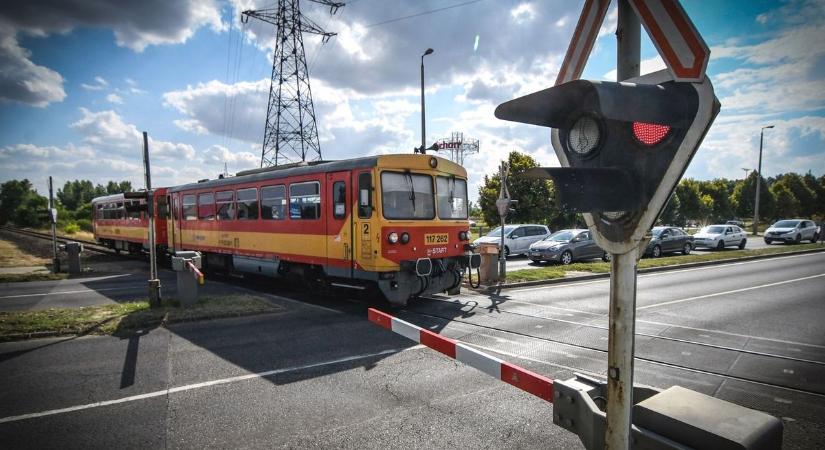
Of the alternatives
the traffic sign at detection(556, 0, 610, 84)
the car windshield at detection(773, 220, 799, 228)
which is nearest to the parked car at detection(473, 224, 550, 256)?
the traffic sign at detection(556, 0, 610, 84)

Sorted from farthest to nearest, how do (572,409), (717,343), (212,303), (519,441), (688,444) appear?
(212,303)
(717,343)
(519,441)
(572,409)
(688,444)

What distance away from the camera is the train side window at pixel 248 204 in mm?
11898

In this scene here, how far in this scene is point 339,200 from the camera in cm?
923

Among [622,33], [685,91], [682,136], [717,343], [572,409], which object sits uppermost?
[622,33]

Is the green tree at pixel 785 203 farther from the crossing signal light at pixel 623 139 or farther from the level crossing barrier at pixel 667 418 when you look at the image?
the crossing signal light at pixel 623 139

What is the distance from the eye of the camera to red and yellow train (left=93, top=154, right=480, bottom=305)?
869cm

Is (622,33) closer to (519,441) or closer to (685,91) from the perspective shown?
(685,91)

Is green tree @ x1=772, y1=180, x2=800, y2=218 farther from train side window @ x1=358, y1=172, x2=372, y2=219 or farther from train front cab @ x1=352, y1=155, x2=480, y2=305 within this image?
train side window @ x1=358, y1=172, x2=372, y2=219

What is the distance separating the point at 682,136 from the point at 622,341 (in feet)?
3.08

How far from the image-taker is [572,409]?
230 centimetres

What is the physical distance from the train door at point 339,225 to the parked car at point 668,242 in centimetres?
1829

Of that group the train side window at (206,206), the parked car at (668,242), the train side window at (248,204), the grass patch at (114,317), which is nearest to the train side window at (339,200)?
the grass patch at (114,317)

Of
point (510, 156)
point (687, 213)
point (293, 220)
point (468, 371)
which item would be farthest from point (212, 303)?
point (687, 213)

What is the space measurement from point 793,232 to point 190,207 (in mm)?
37752
